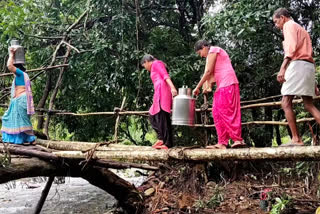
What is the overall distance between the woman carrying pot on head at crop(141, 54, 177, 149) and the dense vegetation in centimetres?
140

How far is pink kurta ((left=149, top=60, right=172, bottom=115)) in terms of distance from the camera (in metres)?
4.27

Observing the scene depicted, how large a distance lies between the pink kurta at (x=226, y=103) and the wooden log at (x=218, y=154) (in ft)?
1.39

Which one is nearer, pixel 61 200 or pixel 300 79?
pixel 300 79

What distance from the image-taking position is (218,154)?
324 centimetres

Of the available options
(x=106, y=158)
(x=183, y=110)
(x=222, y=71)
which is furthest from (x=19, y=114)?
(x=222, y=71)

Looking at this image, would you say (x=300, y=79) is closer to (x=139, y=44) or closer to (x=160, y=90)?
(x=160, y=90)

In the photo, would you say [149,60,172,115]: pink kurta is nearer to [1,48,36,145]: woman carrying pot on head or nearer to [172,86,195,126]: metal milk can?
[172,86,195,126]: metal milk can

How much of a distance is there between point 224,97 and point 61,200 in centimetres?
503

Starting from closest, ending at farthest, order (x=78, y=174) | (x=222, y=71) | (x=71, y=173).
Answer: (x=222, y=71) < (x=71, y=173) < (x=78, y=174)

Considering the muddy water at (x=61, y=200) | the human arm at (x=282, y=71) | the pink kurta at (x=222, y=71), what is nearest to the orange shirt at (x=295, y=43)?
the human arm at (x=282, y=71)

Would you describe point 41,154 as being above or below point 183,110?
below

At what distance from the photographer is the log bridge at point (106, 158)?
3.04m

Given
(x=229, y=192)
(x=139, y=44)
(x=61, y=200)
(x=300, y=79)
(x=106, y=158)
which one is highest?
(x=139, y=44)

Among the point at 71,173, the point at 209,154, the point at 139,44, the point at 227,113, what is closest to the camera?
the point at 209,154
